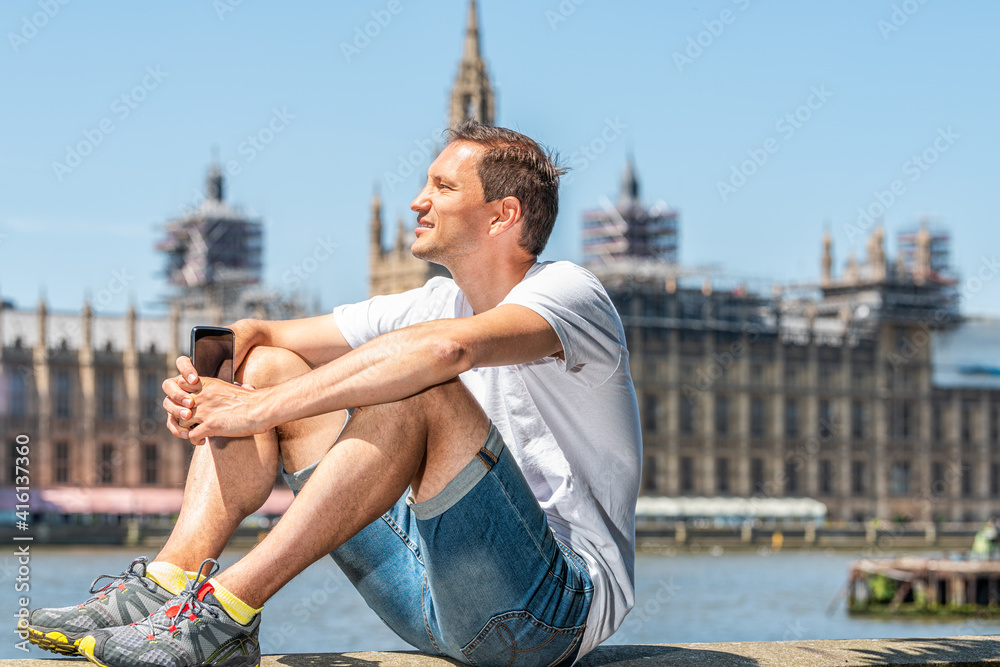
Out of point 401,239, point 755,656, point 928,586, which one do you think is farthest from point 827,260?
point 755,656

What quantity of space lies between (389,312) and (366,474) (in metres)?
0.82

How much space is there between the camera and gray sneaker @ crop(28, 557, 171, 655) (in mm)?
2936

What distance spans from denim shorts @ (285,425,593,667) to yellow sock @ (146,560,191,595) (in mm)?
297

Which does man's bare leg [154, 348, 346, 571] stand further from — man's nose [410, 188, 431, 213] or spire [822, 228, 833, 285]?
spire [822, 228, 833, 285]

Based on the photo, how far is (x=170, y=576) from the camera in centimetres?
300

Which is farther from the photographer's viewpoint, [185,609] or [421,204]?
[421,204]

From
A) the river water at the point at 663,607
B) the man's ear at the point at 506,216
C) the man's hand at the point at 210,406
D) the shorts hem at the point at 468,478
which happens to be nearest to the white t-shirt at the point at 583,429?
the man's ear at the point at 506,216

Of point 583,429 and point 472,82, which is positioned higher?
point 472,82

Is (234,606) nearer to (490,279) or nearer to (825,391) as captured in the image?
(490,279)

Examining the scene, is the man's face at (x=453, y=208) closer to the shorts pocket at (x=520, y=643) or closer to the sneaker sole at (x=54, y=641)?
the shorts pocket at (x=520, y=643)

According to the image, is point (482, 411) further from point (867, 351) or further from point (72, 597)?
point (867, 351)

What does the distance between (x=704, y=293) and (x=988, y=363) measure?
16362 mm

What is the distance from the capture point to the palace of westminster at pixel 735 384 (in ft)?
170

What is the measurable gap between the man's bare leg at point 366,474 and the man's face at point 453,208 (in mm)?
477
